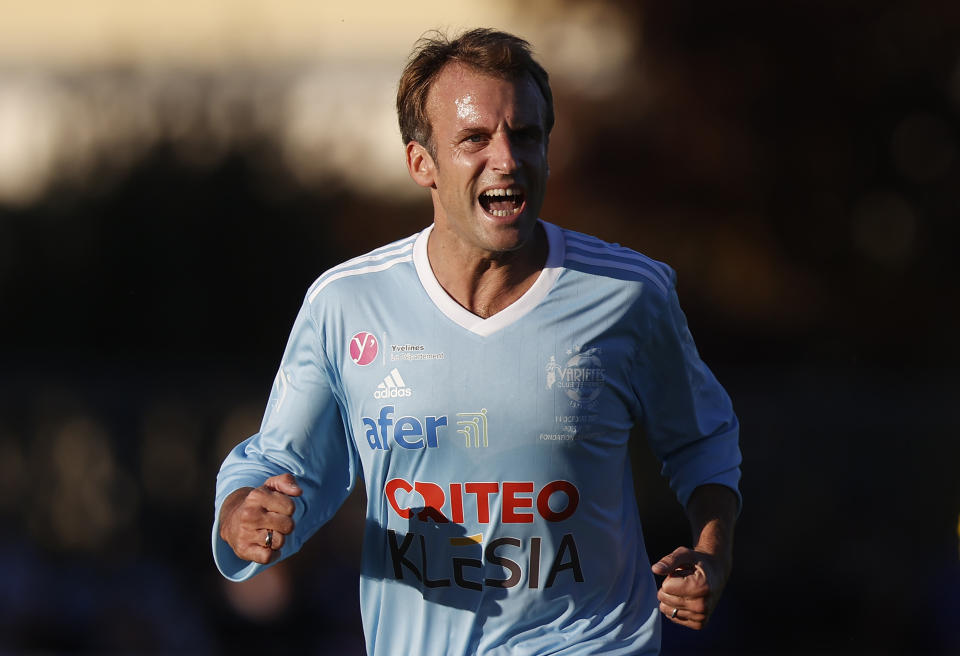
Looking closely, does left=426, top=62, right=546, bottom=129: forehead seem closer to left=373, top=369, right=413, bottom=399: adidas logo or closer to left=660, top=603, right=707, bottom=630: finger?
left=373, top=369, right=413, bottom=399: adidas logo

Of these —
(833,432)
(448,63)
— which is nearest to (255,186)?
(833,432)

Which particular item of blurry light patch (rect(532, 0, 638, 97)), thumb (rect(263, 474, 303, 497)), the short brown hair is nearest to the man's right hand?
thumb (rect(263, 474, 303, 497))

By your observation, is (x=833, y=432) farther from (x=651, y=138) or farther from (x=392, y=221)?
(x=392, y=221)

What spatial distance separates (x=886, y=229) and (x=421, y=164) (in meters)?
5.50

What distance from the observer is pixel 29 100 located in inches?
313

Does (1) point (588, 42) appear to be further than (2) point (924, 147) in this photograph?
Yes

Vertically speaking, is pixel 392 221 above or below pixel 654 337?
above

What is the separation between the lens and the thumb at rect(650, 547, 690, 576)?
6.87ft

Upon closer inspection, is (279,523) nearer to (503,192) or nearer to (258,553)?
(258,553)

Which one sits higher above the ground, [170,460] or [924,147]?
[924,147]

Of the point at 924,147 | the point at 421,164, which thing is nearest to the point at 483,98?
the point at 421,164

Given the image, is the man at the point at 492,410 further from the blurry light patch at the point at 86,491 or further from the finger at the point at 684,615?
the blurry light patch at the point at 86,491

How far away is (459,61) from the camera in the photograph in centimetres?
248

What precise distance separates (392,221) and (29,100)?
8.75ft
